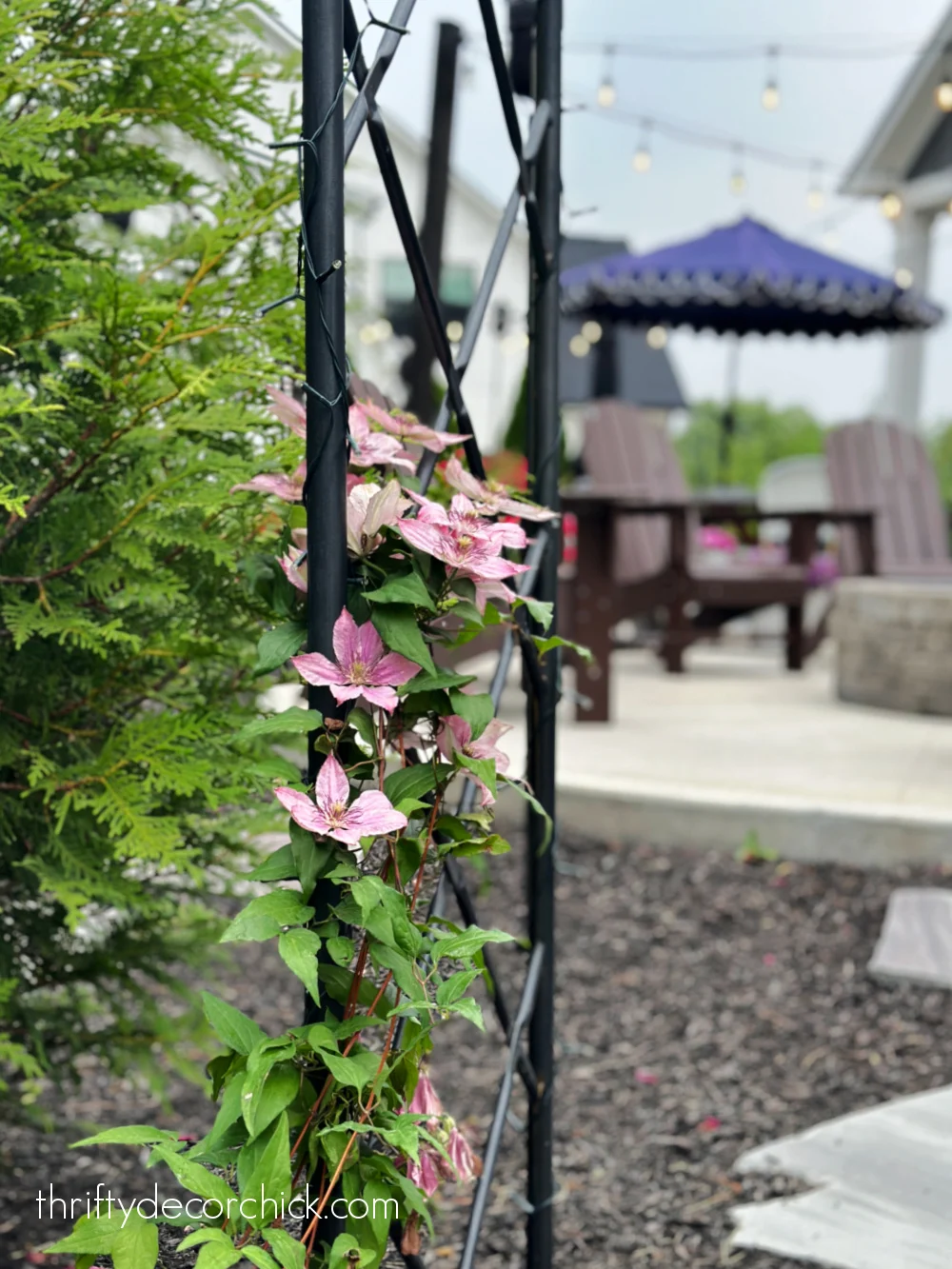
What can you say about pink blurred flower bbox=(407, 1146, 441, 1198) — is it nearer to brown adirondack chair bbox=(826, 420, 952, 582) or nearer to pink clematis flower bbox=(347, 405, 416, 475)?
→ pink clematis flower bbox=(347, 405, 416, 475)

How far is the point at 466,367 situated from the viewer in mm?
1242

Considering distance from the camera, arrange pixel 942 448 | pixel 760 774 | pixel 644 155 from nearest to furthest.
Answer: pixel 760 774 < pixel 644 155 < pixel 942 448

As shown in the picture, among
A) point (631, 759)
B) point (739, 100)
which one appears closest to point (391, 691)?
point (631, 759)

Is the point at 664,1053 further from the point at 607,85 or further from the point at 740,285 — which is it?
the point at 607,85

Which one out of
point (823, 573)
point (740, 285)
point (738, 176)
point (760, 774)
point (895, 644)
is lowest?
point (760, 774)

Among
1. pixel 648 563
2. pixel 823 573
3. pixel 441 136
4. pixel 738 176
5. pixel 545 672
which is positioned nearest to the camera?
pixel 545 672

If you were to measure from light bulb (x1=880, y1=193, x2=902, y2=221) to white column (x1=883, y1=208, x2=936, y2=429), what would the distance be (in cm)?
6

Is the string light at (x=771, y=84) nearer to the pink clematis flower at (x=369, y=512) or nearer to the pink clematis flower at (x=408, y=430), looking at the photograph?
the pink clematis flower at (x=408, y=430)

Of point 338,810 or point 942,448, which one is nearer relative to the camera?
point 338,810

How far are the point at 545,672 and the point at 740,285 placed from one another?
6179 millimetres

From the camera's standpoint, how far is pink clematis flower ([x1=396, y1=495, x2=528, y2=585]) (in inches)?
37.9

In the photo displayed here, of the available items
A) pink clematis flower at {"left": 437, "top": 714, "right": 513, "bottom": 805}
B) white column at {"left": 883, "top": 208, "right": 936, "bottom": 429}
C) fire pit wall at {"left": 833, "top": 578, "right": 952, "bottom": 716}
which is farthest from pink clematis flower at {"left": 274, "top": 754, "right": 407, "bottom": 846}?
white column at {"left": 883, "top": 208, "right": 936, "bottom": 429}

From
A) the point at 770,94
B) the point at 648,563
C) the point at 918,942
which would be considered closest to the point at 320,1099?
the point at 918,942

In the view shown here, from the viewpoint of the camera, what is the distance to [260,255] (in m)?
1.54
